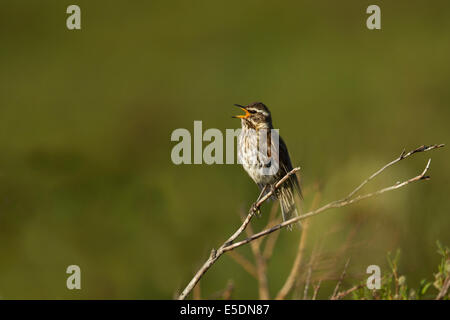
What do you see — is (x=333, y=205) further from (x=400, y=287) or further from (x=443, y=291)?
(x=400, y=287)

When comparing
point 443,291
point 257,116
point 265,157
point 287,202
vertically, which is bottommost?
point 443,291

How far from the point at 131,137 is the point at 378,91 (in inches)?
173

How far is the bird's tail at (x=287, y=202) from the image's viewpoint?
5.36 meters

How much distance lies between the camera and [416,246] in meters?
7.46

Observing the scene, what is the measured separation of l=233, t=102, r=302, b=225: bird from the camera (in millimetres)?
5324

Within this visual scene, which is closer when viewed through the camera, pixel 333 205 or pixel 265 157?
pixel 333 205

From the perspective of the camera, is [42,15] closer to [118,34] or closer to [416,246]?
[118,34]

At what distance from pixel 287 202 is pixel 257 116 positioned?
673 mm

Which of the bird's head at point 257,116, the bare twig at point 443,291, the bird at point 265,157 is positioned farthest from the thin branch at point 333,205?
the bird's head at point 257,116

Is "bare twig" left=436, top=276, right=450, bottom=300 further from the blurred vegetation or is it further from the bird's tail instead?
the bird's tail

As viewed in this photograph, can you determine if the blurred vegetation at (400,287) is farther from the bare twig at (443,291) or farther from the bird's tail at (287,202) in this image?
the bird's tail at (287,202)

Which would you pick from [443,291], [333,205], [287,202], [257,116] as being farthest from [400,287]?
[257,116]

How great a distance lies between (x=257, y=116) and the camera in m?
5.48

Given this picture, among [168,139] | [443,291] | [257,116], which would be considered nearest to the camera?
[443,291]
